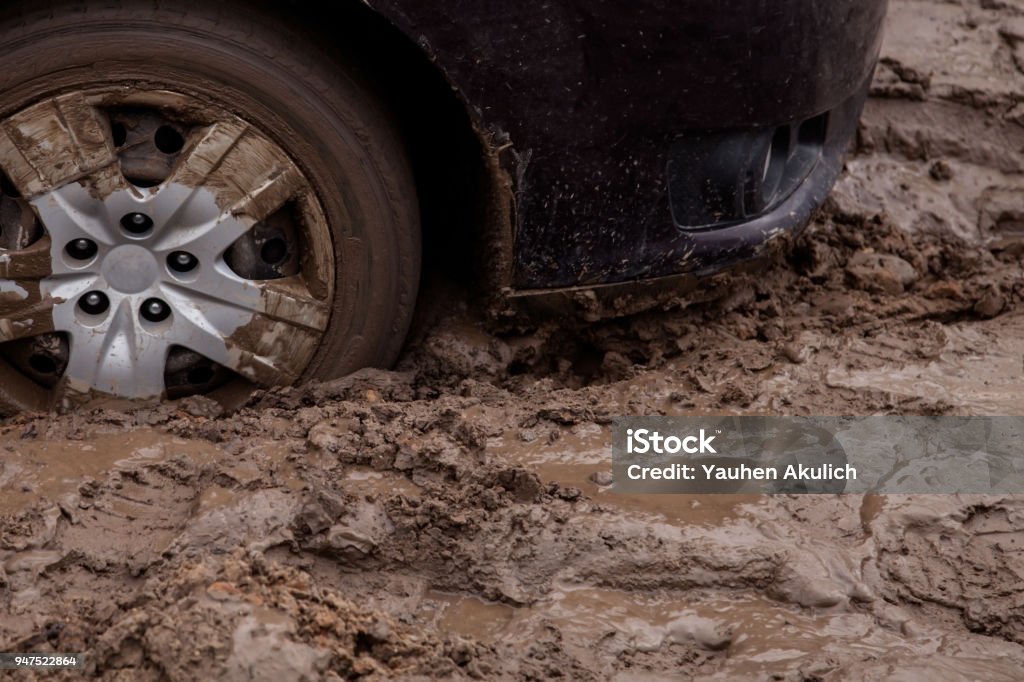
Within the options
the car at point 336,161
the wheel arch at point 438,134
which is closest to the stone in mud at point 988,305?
the car at point 336,161

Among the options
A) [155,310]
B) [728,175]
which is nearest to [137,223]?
[155,310]

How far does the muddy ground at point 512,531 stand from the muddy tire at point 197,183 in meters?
0.14

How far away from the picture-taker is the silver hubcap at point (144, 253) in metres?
2.60

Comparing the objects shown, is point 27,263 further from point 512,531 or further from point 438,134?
point 512,531

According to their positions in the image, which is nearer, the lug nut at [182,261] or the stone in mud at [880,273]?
the lug nut at [182,261]

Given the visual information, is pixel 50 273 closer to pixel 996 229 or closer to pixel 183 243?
pixel 183 243

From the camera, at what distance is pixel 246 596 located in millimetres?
2031

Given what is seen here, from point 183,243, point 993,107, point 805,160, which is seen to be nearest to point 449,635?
point 183,243

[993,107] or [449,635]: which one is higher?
[993,107]

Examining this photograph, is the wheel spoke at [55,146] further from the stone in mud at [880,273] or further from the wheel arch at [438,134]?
the stone in mud at [880,273]

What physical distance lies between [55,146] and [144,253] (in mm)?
305

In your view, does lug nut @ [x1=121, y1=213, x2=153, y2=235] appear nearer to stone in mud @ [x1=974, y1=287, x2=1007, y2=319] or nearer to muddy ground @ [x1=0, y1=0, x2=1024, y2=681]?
muddy ground @ [x1=0, y1=0, x2=1024, y2=681]

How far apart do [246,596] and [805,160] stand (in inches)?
79.1

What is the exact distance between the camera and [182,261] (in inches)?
108
